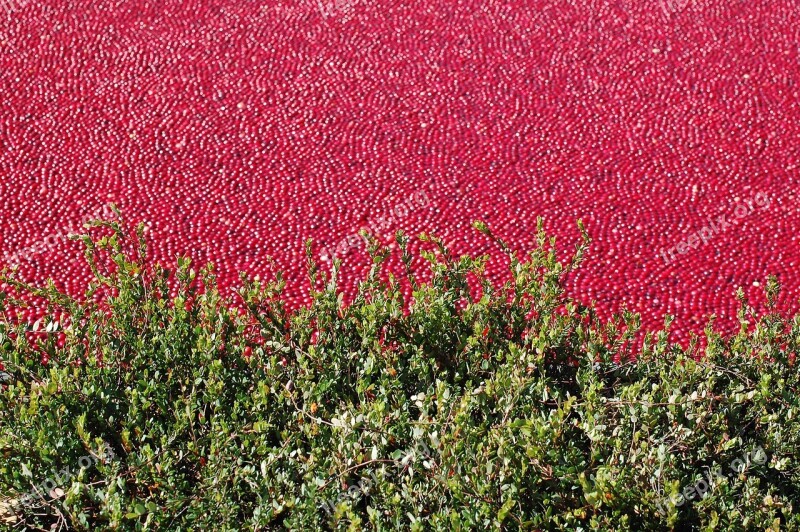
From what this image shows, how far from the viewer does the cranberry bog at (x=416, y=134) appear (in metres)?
3.22

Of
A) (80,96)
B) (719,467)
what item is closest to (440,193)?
(80,96)

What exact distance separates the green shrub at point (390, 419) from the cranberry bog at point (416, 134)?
3.25 ft

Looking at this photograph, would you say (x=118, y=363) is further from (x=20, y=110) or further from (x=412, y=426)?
(x=20, y=110)

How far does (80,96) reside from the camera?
3945 millimetres

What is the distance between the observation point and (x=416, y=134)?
12.1 feet

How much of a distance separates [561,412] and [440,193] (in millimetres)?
1883

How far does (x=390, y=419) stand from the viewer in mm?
1759

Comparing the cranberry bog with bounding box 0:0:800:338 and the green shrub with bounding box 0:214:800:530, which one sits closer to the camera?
the green shrub with bounding box 0:214:800:530

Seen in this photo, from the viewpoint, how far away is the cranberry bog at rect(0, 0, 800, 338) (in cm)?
322

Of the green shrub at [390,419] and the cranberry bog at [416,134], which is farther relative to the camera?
the cranberry bog at [416,134]

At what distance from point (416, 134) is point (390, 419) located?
6.92 feet

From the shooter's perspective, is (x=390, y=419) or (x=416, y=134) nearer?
(x=390, y=419)

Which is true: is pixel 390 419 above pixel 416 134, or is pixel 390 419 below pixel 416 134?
below

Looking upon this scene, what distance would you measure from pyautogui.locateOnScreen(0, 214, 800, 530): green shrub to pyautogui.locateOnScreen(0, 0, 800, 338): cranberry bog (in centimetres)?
99
